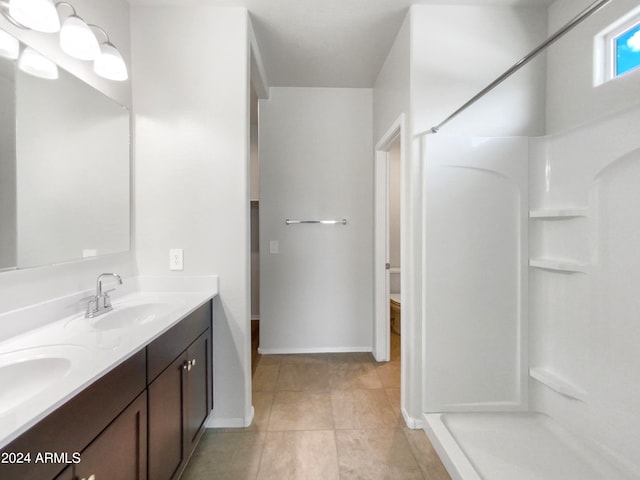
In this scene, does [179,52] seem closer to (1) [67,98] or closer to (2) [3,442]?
(1) [67,98]

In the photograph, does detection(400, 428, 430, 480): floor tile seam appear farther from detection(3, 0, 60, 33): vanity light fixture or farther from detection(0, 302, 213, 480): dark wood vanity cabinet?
detection(3, 0, 60, 33): vanity light fixture

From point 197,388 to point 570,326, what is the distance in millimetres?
2128

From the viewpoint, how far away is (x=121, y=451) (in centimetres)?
93

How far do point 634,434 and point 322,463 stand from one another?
151 centimetres

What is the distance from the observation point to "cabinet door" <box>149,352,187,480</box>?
1114 mm

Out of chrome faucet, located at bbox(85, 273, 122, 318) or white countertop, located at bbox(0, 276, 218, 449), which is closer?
white countertop, located at bbox(0, 276, 218, 449)

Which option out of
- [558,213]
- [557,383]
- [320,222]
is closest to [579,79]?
[558,213]

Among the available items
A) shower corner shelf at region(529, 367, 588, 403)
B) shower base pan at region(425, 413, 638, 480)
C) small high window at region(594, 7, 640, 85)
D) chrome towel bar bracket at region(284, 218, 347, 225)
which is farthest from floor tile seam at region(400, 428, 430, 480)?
small high window at region(594, 7, 640, 85)

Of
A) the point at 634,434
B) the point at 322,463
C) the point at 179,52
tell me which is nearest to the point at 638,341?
the point at 634,434

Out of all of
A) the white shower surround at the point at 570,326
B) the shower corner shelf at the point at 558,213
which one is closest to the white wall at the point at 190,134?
the white shower surround at the point at 570,326

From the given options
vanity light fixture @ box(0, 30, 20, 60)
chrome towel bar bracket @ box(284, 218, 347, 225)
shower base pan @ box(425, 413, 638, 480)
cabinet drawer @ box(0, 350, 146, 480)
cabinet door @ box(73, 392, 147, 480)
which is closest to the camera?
cabinet drawer @ box(0, 350, 146, 480)

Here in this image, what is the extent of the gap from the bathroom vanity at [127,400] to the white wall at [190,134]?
14.1 inches

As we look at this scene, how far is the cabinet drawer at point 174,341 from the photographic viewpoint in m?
1.12

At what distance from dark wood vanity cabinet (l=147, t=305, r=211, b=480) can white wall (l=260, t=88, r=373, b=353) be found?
1158 millimetres
